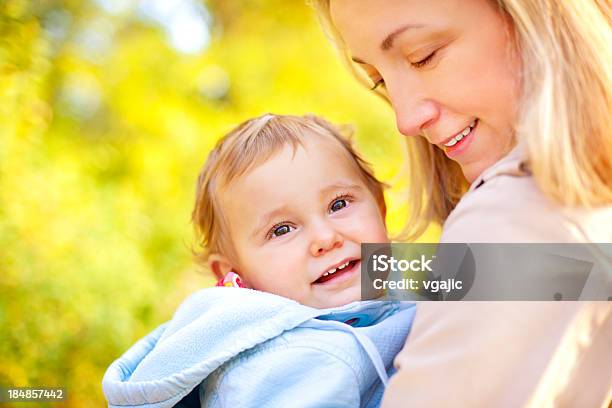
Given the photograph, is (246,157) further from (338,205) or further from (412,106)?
(412,106)

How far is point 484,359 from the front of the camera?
1.24 metres

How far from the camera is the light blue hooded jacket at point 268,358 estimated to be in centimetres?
157

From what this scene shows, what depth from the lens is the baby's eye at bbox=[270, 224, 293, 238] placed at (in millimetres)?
1969

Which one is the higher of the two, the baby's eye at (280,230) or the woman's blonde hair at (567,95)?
the woman's blonde hair at (567,95)

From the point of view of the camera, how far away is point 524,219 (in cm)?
129

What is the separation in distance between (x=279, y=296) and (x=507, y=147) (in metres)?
0.59

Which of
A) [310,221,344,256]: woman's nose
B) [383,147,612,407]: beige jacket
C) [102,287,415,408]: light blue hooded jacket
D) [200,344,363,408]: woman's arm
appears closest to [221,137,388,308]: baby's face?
[310,221,344,256]: woman's nose

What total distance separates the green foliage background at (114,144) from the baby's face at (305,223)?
0.40 meters

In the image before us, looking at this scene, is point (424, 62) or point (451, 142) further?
point (451, 142)

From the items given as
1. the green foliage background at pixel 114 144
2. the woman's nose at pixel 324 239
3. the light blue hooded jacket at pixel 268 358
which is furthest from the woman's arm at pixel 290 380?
the green foliage background at pixel 114 144

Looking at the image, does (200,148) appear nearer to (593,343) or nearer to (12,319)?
(12,319)

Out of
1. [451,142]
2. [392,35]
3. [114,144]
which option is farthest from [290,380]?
[114,144]

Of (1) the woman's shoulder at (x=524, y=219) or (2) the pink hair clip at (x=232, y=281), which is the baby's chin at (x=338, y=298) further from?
(1) the woman's shoulder at (x=524, y=219)

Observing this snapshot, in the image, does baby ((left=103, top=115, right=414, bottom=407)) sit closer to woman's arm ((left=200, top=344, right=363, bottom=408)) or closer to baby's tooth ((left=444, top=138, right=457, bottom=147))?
woman's arm ((left=200, top=344, right=363, bottom=408))
